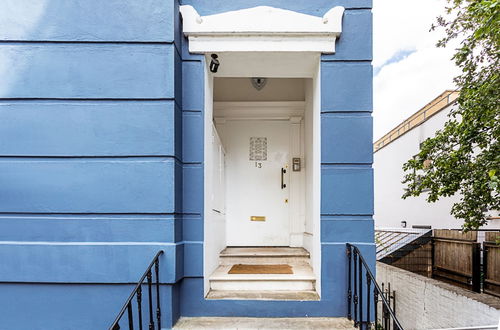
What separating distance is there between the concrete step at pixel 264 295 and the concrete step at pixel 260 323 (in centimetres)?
18

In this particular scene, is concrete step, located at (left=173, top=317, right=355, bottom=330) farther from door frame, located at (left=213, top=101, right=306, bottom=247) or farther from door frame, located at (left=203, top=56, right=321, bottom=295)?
door frame, located at (left=213, top=101, right=306, bottom=247)

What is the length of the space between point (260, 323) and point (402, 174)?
1319 cm

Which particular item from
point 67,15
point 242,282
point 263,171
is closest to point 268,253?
point 242,282

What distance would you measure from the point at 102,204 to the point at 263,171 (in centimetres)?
284

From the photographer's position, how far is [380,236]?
10.9m

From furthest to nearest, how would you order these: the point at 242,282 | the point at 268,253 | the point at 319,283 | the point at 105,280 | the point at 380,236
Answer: the point at 380,236
the point at 268,253
the point at 242,282
the point at 319,283
the point at 105,280

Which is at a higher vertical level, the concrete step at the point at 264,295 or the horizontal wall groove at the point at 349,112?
the horizontal wall groove at the point at 349,112

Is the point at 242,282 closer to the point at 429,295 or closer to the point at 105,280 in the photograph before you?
the point at 105,280

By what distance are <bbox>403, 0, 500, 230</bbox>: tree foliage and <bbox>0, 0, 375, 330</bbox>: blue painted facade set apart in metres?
1.55

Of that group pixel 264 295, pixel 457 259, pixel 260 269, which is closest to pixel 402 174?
pixel 457 259

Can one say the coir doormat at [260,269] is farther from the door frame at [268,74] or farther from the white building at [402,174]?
the white building at [402,174]

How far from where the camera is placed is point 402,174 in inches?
565

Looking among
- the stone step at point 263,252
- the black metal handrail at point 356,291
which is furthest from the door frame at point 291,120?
the black metal handrail at point 356,291

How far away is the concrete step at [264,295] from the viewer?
124 inches
